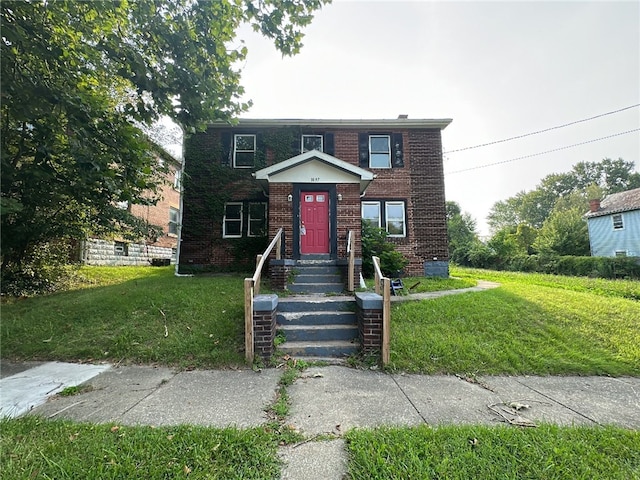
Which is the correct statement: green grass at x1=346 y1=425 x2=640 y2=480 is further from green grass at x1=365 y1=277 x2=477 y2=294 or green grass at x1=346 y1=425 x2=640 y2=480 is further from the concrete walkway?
green grass at x1=365 y1=277 x2=477 y2=294

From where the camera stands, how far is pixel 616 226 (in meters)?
22.5

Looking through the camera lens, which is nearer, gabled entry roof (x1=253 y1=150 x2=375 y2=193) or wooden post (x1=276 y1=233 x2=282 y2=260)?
wooden post (x1=276 y1=233 x2=282 y2=260)

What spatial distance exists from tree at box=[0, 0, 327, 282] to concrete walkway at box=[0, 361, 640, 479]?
260 cm

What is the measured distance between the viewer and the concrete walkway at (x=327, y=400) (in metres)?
2.71

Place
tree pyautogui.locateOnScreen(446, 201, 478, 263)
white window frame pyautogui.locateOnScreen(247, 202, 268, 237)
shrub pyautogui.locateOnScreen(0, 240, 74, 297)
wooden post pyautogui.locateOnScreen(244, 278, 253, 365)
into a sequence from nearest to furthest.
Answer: wooden post pyautogui.locateOnScreen(244, 278, 253, 365), shrub pyautogui.locateOnScreen(0, 240, 74, 297), white window frame pyautogui.locateOnScreen(247, 202, 268, 237), tree pyautogui.locateOnScreen(446, 201, 478, 263)

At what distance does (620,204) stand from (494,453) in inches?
1249

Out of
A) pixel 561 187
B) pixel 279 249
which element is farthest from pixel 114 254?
pixel 561 187

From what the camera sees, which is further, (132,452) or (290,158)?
(290,158)

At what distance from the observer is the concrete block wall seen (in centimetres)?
1262

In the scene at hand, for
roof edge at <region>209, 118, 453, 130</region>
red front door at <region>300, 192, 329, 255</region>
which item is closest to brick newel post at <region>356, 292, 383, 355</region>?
red front door at <region>300, 192, 329, 255</region>

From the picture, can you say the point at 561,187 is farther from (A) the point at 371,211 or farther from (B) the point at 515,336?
(B) the point at 515,336

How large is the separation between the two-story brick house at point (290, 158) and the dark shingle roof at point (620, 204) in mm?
20966

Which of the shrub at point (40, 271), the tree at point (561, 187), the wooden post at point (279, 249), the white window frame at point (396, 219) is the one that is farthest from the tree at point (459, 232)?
the shrub at point (40, 271)

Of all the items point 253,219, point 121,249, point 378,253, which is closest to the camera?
point 378,253
